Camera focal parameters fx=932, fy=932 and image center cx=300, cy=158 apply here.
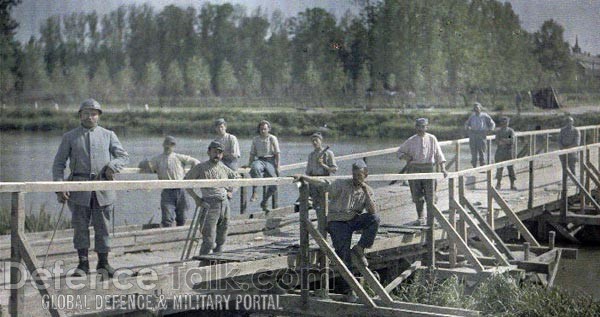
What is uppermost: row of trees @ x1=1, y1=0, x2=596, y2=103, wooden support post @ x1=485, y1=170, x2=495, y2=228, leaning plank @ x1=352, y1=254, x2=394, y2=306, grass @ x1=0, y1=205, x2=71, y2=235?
row of trees @ x1=1, y1=0, x2=596, y2=103

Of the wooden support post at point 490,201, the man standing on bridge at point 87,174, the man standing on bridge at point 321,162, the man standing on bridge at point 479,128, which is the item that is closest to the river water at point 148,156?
the wooden support post at point 490,201

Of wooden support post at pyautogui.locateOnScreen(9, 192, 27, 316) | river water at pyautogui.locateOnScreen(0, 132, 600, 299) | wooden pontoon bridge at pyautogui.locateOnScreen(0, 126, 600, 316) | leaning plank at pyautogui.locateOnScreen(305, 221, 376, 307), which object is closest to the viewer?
wooden support post at pyautogui.locateOnScreen(9, 192, 27, 316)

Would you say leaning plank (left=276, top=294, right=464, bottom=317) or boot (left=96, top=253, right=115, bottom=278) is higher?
boot (left=96, top=253, right=115, bottom=278)

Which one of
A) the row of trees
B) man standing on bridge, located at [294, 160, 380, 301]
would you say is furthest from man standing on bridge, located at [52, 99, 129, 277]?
the row of trees

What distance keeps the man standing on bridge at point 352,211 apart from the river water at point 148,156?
3178 millimetres

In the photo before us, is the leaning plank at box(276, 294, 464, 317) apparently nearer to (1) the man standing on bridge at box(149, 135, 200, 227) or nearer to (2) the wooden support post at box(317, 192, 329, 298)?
(2) the wooden support post at box(317, 192, 329, 298)

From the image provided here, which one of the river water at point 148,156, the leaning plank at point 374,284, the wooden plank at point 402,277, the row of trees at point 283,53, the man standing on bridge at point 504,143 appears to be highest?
the row of trees at point 283,53

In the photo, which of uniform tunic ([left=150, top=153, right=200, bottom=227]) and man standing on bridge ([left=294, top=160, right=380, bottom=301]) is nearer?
man standing on bridge ([left=294, top=160, right=380, bottom=301])

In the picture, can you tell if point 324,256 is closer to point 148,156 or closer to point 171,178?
point 171,178

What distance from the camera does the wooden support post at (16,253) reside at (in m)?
7.15

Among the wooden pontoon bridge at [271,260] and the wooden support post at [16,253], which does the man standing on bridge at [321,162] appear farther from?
the wooden support post at [16,253]

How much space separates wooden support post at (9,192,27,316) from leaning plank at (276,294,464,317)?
3006 mm

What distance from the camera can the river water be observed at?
16.0m

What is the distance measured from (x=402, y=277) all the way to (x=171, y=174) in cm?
350
